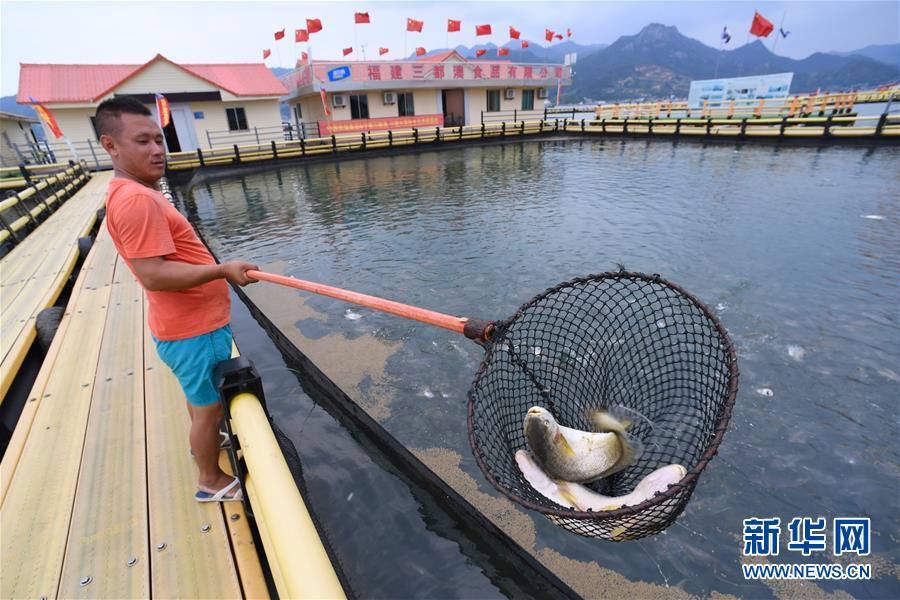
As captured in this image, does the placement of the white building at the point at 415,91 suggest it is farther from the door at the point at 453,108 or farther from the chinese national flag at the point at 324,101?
the chinese national flag at the point at 324,101

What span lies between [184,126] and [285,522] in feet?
103

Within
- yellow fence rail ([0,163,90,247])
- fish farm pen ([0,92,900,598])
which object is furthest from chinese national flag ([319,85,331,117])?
fish farm pen ([0,92,900,598])

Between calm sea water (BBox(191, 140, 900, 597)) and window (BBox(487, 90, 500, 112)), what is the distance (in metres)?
22.3

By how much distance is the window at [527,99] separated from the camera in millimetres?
37875

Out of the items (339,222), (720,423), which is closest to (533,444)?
(720,423)

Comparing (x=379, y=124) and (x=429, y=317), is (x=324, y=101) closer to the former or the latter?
(x=379, y=124)

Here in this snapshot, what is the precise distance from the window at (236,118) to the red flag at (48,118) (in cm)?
853

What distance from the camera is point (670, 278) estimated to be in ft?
24.3

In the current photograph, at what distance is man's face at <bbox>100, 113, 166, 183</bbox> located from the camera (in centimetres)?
204

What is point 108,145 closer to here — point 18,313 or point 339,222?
point 18,313

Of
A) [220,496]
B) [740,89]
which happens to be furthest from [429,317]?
[740,89]

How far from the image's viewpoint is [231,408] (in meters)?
2.02

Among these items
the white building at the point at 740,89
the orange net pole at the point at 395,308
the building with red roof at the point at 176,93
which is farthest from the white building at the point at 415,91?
the orange net pole at the point at 395,308

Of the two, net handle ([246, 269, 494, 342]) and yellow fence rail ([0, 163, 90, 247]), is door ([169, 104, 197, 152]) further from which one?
net handle ([246, 269, 494, 342])
